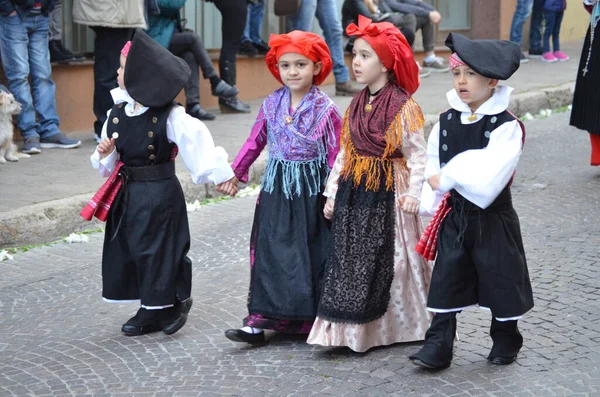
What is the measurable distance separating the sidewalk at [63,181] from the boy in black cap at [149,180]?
192cm

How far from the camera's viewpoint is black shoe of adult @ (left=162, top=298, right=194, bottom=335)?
529 centimetres

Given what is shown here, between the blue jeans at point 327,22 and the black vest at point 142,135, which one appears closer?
the black vest at point 142,135

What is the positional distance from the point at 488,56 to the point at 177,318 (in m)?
2.01

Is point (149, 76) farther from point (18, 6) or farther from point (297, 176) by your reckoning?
Answer: point (18, 6)

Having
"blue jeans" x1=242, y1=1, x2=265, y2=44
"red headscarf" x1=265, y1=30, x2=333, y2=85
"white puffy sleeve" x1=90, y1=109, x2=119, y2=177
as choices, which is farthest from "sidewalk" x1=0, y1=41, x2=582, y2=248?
"red headscarf" x1=265, y1=30, x2=333, y2=85

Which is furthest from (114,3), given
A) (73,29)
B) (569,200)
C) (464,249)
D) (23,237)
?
(464,249)

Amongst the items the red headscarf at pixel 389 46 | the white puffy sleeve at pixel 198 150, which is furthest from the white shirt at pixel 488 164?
the white puffy sleeve at pixel 198 150

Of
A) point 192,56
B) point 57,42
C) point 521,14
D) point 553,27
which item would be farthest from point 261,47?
point 553,27

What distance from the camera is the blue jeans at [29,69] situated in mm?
8992

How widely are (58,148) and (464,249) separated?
5668mm

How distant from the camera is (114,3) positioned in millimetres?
9289

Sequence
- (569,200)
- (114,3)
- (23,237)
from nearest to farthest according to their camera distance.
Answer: (23,237) → (569,200) → (114,3)

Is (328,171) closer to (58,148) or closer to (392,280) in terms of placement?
(392,280)

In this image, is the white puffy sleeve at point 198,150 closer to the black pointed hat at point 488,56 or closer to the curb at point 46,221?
the black pointed hat at point 488,56
